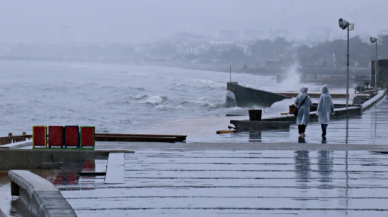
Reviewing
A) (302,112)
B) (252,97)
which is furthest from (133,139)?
(252,97)

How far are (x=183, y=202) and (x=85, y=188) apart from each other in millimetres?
1737

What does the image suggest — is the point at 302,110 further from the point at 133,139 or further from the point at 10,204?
the point at 10,204

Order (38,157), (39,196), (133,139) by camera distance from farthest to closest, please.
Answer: (133,139), (38,157), (39,196)

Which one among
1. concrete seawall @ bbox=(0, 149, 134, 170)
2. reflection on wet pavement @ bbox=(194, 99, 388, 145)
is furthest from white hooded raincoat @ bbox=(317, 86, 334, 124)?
concrete seawall @ bbox=(0, 149, 134, 170)

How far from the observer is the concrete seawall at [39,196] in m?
6.50

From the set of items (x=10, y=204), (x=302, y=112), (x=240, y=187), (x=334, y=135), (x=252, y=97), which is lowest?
(x=10, y=204)

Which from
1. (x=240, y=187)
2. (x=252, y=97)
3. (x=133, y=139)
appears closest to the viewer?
(x=240, y=187)

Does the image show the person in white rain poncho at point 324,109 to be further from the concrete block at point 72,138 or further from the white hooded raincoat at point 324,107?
the concrete block at point 72,138

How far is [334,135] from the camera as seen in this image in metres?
16.3

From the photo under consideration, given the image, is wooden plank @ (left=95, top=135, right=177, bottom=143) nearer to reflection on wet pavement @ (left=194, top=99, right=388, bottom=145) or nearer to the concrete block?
reflection on wet pavement @ (left=194, top=99, right=388, bottom=145)

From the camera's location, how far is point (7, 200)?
8.49 meters

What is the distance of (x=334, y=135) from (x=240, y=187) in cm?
832

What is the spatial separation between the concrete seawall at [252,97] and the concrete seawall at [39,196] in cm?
3987

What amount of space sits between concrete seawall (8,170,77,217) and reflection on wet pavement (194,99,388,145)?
25.3 ft
